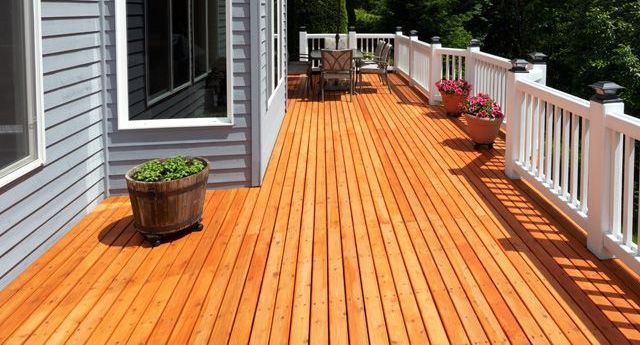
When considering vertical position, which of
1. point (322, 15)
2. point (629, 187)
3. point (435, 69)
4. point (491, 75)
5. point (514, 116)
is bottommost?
point (629, 187)

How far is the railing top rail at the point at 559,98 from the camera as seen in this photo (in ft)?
12.1

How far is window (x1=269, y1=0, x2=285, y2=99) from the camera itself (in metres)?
6.45

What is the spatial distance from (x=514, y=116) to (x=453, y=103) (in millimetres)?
2965

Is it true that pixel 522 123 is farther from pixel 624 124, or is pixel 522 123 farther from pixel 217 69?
pixel 217 69

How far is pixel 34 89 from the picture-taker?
3.37m

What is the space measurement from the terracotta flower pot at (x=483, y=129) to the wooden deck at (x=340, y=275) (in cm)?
95

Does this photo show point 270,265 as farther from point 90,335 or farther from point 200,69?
point 200,69

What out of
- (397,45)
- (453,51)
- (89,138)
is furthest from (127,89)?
(397,45)

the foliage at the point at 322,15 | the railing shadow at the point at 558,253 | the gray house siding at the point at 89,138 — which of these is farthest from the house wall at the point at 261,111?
the foliage at the point at 322,15

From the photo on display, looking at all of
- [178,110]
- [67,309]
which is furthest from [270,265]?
[178,110]

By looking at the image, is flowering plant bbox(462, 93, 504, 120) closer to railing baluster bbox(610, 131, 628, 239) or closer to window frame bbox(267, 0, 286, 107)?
window frame bbox(267, 0, 286, 107)

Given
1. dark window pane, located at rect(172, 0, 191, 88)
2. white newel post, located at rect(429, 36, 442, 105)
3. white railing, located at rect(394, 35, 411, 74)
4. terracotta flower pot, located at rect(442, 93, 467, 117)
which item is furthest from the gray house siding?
white railing, located at rect(394, 35, 411, 74)

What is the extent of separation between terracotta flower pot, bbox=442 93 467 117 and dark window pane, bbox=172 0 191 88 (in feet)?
12.6

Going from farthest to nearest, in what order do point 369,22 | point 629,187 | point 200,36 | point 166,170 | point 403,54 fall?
point 369,22
point 403,54
point 200,36
point 166,170
point 629,187
